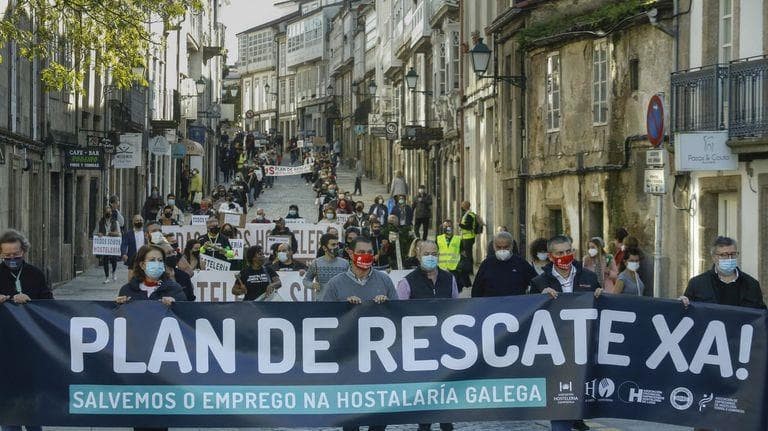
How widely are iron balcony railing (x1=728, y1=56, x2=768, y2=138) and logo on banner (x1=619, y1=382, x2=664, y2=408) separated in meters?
11.0

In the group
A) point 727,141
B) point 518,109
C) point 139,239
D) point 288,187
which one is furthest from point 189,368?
point 288,187

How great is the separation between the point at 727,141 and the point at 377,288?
1116 cm

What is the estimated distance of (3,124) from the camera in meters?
28.3

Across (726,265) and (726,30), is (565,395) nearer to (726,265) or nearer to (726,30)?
(726,265)

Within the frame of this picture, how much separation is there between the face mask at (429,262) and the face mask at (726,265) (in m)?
2.46

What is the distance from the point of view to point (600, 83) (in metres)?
29.9

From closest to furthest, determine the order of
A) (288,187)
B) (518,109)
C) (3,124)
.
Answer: (3,124), (518,109), (288,187)

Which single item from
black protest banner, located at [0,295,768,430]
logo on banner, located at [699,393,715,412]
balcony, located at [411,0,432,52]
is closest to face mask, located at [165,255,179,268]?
black protest banner, located at [0,295,768,430]

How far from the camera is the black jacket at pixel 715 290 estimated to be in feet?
38.1

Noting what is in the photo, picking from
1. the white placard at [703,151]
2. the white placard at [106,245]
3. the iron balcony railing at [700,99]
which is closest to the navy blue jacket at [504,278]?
the white placard at [703,151]

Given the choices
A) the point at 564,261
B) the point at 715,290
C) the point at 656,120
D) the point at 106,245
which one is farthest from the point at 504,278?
the point at 106,245

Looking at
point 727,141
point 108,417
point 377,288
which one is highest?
point 727,141

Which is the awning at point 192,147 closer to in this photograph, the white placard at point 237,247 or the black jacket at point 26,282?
the white placard at point 237,247

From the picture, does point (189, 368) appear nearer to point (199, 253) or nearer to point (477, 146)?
point (199, 253)
